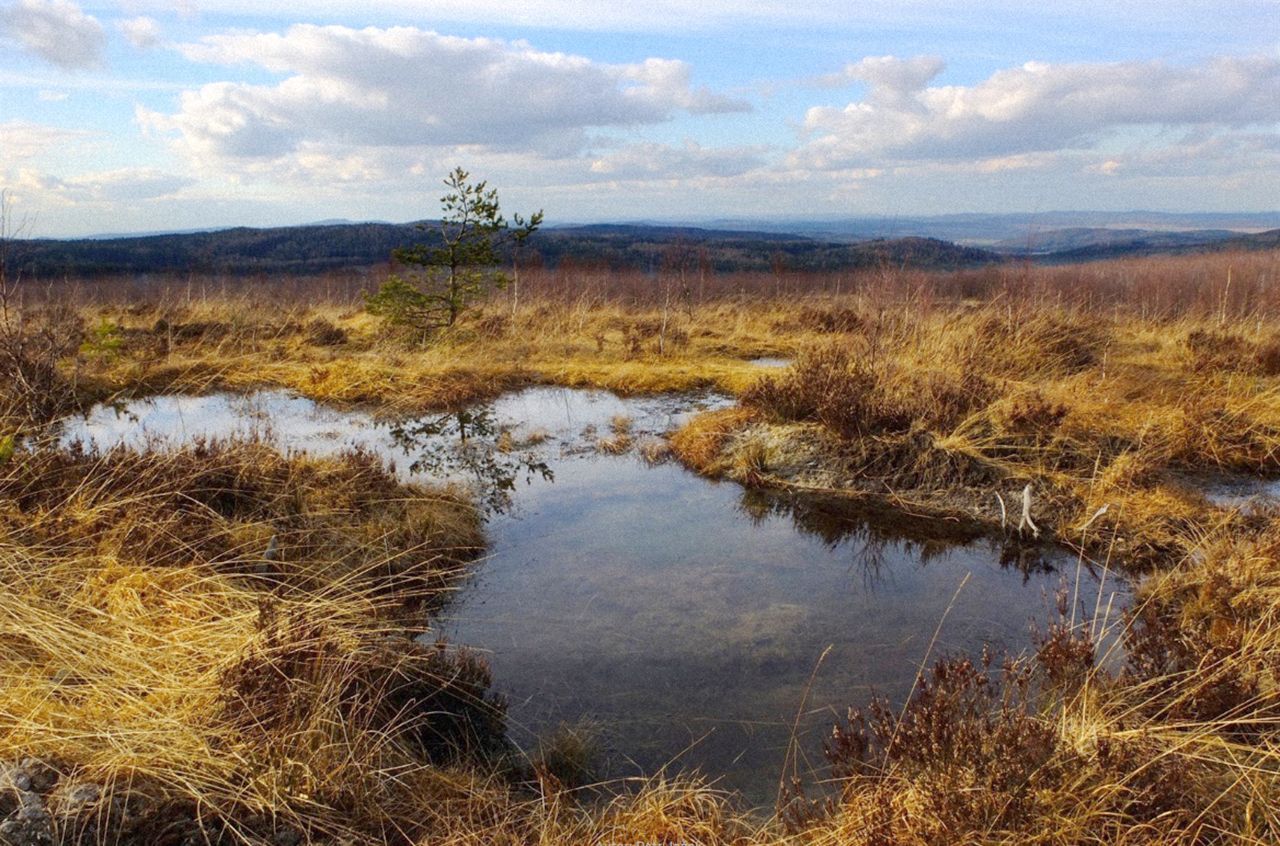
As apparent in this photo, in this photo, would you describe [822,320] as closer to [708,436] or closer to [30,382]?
[708,436]

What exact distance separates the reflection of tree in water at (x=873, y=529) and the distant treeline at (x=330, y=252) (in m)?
23.0

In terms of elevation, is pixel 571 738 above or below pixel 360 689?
below

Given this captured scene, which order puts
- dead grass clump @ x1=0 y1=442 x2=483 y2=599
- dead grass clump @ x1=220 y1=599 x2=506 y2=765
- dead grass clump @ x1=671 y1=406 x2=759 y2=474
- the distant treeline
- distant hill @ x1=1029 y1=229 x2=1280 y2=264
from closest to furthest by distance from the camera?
dead grass clump @ x1=220 y1=599 x2=506 y2=765
dead grass clump @ x1=0 y1=442 x2=483 y2=599
dead grass clump @ x1=671 y1=406 x2=759 y2=474
the distant treeline
distant hill @ x1=1029 y1=229 x2=1280 y2=264

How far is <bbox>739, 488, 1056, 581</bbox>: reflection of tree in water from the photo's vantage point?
17.7 feet

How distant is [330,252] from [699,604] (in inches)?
2045

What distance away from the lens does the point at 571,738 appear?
11.1ft

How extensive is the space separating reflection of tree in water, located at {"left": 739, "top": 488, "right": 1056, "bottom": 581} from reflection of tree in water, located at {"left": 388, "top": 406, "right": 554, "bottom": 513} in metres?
2.04

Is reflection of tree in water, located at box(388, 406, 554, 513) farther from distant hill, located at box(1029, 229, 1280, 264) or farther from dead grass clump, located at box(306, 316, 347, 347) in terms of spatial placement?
distant hill, located at box(1029, 229, 1280, 264)

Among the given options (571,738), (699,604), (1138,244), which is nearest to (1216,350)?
(699,604)

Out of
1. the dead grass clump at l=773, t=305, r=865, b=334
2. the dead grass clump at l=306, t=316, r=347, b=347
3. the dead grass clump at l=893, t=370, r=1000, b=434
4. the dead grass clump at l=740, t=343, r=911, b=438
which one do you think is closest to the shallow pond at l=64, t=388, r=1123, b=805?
the dead grass clump at l=740, t=343, r=911, b=438

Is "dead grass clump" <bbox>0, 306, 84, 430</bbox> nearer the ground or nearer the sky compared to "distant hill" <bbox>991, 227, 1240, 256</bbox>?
nearer the ground

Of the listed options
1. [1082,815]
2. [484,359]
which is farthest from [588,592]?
[484,359]

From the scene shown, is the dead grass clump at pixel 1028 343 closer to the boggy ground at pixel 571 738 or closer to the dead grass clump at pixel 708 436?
the boggy ground at pixel 571 738

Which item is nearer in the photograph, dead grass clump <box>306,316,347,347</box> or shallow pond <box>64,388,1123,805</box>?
shallow pond <box>64,388,1123,805</box>
